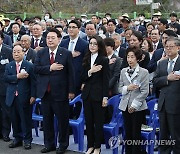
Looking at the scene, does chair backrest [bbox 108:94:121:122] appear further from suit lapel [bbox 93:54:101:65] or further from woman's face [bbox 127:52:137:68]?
woman's face [bbox 127:52:137:68]

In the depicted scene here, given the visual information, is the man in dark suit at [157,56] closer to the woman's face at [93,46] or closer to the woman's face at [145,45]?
the woman's face at [145,45]

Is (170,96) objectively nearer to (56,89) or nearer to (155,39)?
(56,89)

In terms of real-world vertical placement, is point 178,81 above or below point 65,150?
above

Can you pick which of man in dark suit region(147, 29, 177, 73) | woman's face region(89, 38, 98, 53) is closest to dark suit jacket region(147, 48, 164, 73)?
man in dark suit region(147, 29, 177, 73)

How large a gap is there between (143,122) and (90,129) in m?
0.83

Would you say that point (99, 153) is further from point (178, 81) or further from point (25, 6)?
point (25, 6)

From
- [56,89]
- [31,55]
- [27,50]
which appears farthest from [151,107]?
[27,50]

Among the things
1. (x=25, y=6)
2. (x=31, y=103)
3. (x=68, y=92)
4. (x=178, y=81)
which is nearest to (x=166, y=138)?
(x=178, y=81)

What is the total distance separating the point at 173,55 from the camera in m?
5.50

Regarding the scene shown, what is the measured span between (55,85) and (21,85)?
0.66m

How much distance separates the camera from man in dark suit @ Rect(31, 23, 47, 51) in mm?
8422

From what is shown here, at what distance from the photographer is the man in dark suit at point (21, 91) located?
6562mm

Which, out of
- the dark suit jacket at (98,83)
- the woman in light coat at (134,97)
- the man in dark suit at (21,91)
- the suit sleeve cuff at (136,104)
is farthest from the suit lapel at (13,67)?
the suit sleeve cuff at (136,104)

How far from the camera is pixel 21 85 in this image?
21.5ft
